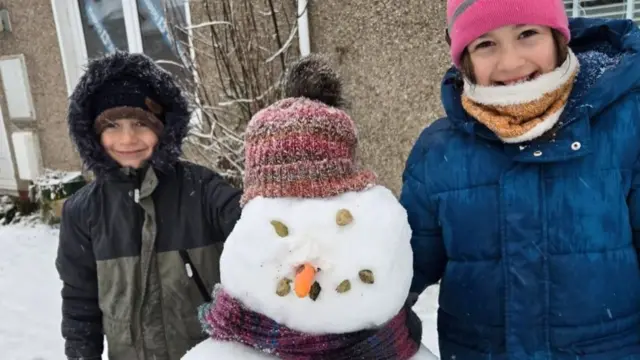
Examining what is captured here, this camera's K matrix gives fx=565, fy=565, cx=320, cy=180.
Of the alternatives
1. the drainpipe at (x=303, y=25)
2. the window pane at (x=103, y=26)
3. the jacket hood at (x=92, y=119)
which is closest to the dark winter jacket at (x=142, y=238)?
the jacket hood at (x=92, y=119)

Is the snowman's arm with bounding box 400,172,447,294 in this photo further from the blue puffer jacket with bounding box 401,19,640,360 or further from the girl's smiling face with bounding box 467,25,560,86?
the girl's smiling face with bounding box 467,25,560,86

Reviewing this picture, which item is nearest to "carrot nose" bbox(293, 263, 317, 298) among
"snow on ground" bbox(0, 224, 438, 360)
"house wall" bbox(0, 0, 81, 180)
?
"snow on ground" bbox(0, 224, 438, 360)

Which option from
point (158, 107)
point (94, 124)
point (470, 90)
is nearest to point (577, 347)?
point (470, 90)

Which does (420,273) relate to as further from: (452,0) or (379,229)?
(452,0)

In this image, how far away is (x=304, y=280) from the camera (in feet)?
3.61

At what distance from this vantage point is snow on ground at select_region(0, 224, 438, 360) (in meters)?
3.88

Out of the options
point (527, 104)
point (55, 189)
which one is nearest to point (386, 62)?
point (527, 104)

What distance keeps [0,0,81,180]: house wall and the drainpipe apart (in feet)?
11.1

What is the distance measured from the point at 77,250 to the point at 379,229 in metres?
1.10

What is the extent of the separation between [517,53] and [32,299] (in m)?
4.74

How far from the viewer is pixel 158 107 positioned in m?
1.79

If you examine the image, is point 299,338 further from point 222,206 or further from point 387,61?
point 387,61

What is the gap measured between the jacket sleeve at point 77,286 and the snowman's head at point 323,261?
0.83 meters

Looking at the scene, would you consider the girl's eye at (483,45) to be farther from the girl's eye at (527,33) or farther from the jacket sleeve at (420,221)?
the jacket sleeve at (420,221)
